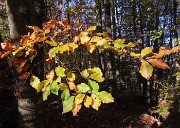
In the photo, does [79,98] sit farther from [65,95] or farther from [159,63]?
[159,63]

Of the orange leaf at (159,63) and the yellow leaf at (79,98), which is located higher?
the orange leaf at (159,63)

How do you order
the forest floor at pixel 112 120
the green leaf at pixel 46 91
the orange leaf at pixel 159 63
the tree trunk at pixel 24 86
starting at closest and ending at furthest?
1. the orange leaf at pixel 159 63
2. the green leaf at pixel 46 91
3. the tree trunk at pixel 24 86
4. the forest floor at pixel 112 120

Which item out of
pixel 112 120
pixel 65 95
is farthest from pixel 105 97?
pixel 112 120

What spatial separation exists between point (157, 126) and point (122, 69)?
34.6ft

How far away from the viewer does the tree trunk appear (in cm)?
215

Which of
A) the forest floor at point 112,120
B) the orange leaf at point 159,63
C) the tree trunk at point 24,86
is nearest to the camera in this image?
the orange leaf at point 159,63

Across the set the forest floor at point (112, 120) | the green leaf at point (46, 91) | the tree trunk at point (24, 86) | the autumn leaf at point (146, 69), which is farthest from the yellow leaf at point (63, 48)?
the forest floor at point (112, 120)

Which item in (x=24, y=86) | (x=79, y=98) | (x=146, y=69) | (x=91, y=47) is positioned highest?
(x=91, y=47)

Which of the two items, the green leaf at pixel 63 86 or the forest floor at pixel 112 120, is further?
the forest floor at pixel 112 120

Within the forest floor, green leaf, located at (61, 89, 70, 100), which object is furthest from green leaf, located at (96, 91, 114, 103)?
the forest floor

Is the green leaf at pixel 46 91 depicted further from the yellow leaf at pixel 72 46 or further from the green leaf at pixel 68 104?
the yellow leaf at pixel 72 46

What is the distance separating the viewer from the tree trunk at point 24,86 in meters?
2.15

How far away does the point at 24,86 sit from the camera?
2205mm

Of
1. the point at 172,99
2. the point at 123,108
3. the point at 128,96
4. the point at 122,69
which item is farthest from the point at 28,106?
the point at 122,69
